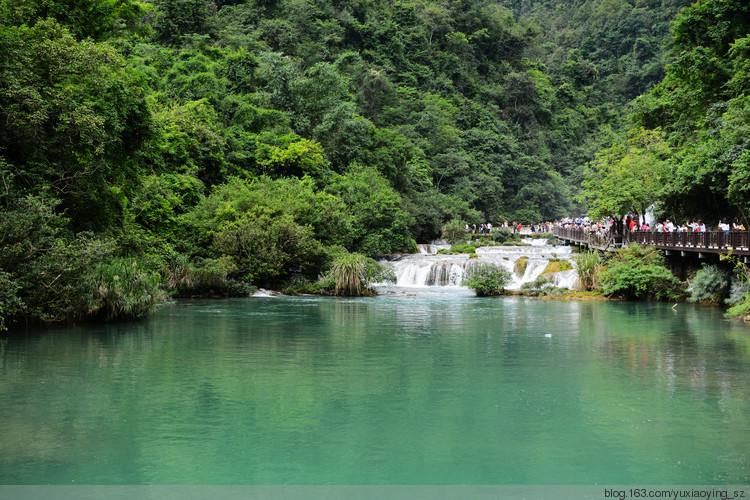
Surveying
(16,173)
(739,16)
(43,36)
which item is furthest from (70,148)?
(739,16)

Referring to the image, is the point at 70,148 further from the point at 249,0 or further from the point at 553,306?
the point at 249,0

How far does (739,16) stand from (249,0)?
52.4 m

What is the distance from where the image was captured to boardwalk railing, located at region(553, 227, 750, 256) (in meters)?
25.5

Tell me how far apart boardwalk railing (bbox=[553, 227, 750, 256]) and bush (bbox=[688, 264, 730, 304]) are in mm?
1069

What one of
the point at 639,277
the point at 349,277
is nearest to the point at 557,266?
the point at 639,277

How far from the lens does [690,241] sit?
29.4 meters

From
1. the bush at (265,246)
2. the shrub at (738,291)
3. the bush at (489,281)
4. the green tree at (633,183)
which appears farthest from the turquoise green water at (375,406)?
the green tree at (633,183)

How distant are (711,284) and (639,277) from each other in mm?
3211

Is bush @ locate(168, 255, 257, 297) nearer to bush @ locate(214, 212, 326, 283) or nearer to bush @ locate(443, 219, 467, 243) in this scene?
bush @ locate(214, 212, 326, 283)

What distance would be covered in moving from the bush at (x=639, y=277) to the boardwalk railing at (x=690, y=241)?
2.59 ft

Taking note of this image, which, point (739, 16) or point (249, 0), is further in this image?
point (249, 0)

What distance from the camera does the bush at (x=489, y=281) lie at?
113 ft

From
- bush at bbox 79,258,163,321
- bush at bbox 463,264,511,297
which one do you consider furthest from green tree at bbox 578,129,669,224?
bush at bbox 79,258,163,321

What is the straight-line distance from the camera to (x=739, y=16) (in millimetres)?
37531
